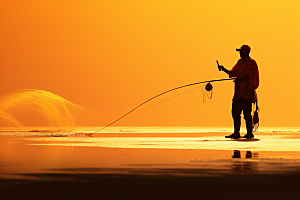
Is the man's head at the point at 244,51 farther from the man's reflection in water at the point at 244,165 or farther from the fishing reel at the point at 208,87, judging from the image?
the man's reflection in water at the point at 244,165

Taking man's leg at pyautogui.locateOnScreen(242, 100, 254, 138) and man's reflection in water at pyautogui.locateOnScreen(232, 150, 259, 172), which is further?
man's leg at pyautogui.locateOnScreen(242, 100, 254, 138)

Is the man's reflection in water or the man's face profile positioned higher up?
the man's face profile

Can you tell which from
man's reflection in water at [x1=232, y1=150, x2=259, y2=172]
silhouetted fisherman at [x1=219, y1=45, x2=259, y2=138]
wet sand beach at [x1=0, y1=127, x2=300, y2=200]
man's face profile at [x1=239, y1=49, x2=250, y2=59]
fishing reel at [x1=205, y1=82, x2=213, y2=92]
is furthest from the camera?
fishing reel at [x1=205, y1=82, x2=213, y2=92]

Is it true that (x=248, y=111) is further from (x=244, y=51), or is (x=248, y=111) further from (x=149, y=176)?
(x=149, y=176)

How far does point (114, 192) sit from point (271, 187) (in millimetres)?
1822

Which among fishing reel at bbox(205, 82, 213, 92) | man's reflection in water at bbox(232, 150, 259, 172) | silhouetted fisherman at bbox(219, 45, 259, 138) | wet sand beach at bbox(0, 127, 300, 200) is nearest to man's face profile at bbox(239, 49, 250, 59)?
silhouetted fisherman at bbox(219, 45, 259, 138)

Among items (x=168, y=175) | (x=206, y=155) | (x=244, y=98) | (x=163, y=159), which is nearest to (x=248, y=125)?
(x=244, y=98)

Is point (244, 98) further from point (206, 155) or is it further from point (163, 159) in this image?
point (163, 159)

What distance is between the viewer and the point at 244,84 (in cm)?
2031

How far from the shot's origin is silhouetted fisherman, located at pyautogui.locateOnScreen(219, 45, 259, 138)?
66.4 feet

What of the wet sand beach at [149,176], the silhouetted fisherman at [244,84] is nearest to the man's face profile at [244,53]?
the silhouetted fisherman at [244,84]

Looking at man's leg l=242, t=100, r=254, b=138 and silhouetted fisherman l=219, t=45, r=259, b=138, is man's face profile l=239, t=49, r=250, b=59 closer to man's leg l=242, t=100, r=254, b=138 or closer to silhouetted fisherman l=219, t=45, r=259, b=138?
silhouetted fisherman l=219, t=45, r=259, b=138

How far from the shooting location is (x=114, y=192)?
6.97 m

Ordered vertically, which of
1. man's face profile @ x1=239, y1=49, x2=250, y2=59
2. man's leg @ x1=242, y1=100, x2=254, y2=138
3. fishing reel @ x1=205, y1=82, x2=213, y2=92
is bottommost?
man's leg @ x1=242, y1=100, x2=254, y2=138
